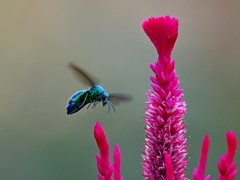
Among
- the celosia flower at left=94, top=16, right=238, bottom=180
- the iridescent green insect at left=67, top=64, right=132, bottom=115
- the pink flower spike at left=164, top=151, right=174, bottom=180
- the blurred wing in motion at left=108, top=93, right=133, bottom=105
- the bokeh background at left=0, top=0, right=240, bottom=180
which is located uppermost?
the bokeh background at left=0, top=0, right=240, bottom=180

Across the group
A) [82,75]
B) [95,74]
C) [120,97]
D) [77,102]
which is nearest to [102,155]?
[120,97]

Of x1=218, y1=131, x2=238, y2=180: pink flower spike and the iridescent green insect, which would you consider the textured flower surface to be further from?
the iridescent green insect

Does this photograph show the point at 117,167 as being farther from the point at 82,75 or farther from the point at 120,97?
the point at 82,75

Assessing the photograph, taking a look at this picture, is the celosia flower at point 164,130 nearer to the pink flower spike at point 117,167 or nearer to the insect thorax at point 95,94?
the pink flower spike at point 117,167

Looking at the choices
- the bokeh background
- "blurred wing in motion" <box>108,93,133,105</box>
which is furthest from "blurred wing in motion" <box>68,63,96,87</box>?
the bokeh background

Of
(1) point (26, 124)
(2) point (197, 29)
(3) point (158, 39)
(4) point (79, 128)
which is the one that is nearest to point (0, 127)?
(1) point (26, 124)

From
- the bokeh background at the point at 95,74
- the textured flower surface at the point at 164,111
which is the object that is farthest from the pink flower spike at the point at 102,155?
the bokeh background at the point at 95,74
